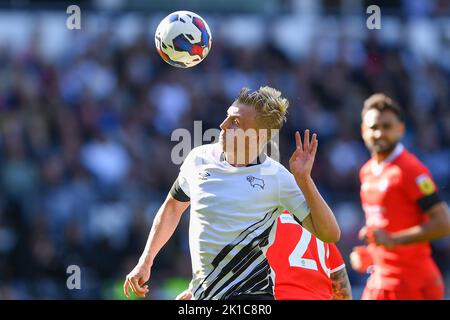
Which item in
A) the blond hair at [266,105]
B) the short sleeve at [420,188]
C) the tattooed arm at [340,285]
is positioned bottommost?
the tattooed arm at [340,285]

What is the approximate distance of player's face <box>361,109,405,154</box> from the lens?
26.0 ft

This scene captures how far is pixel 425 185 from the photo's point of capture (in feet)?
24.8

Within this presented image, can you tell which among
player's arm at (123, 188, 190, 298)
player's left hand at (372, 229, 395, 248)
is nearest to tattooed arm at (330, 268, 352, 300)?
player's left hand at (372, 229, 395, 248)

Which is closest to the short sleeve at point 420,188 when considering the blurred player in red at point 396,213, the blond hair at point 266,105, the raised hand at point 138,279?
the blurred player in red at point 396,213

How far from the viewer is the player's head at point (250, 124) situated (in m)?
6.09

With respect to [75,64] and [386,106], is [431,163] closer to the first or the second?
[75,64]

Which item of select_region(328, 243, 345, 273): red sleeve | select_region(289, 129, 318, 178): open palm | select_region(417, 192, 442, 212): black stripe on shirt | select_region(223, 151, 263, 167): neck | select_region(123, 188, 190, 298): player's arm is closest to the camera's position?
select_region(289, 129, 318, 178): open palm

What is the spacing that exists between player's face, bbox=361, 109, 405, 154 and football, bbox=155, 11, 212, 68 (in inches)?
61.9

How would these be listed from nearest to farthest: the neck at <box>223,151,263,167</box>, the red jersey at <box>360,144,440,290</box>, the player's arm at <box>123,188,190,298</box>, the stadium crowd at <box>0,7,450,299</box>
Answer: the neck at <box>223,151,263,167</box> → the player's arm at <box>123,188,190,298</box> → the red jersey at <box>360,144,440,290</box> → the stadium crowd at <box>0,7,450,299</box>

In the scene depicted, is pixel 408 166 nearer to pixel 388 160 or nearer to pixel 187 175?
pixel 388 160

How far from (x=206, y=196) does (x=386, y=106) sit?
7.92 feet

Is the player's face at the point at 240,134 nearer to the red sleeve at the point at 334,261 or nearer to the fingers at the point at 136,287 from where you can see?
the fingers at the point at 136,287

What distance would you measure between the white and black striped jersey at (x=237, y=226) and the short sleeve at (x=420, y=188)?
180 cm

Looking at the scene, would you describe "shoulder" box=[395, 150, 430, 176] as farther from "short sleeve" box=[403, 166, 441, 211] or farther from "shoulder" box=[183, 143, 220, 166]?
"shoulder" box=[183, 143, 220, 166]
